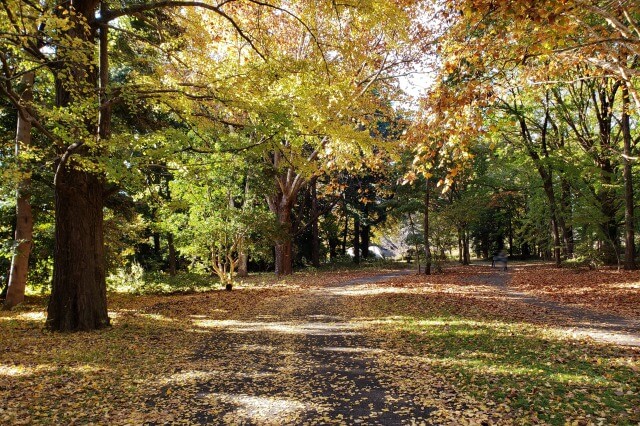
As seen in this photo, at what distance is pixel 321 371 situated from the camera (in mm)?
5723

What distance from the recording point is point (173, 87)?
8.65 meters

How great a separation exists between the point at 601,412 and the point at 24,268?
13976mm

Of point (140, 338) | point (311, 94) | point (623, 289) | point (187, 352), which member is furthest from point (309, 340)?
point (623, 289)

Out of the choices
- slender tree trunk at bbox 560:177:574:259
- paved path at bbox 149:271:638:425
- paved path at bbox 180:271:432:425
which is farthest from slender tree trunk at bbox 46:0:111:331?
slender tree trunk at bbox 560:177:574:259

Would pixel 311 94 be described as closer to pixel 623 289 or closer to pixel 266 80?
pixel 266 80

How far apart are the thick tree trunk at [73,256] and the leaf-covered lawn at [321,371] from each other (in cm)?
47

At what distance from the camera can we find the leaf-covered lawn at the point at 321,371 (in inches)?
168

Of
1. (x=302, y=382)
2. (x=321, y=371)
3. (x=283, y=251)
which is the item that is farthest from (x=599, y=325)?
(x=283, y=251)

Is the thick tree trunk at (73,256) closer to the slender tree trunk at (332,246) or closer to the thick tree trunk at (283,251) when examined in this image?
the thick tree trunk at (283,251)

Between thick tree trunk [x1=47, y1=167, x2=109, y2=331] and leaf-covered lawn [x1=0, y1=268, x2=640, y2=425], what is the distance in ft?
1.53

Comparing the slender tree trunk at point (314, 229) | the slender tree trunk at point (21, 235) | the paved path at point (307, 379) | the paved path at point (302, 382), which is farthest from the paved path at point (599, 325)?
the slender tree trunk at point (314, 229)

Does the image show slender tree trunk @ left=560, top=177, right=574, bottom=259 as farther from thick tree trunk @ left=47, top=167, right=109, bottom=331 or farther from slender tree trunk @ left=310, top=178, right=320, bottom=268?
thick tree trunk @ left=47, top=167, right=109, bottom=331

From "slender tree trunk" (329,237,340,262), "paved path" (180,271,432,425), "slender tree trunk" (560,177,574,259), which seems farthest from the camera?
"slender tree trunk" (329,237,340,262)

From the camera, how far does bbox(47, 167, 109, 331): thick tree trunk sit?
8.20 meters
